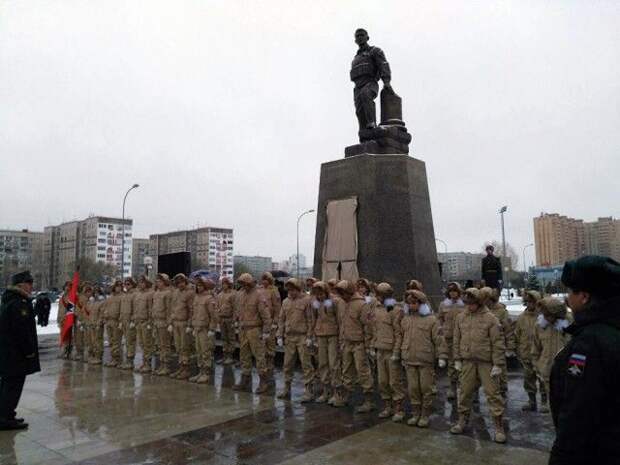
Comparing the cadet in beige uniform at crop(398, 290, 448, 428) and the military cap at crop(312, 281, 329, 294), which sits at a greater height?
the military cap at crop(312, 281, 329, 294)

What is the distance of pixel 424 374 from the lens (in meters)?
6.24

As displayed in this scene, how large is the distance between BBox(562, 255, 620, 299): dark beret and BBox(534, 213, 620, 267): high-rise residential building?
80057 millimetres

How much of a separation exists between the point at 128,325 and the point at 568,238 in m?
81.9

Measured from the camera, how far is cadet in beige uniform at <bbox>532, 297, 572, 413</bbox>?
20.3ft

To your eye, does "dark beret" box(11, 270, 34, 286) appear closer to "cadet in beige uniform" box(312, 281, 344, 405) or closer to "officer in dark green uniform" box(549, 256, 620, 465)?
"cadet in beige uniform" box(312, 281, 344, 405)

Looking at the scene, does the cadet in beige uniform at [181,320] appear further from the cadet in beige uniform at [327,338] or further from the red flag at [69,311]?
the red flag at [69,311]

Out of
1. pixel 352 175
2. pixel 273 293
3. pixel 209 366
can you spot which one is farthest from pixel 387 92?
pixel 209 366

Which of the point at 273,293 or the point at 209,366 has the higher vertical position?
the point at 273,293

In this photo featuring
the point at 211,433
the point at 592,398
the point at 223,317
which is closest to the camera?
the point at 592,398

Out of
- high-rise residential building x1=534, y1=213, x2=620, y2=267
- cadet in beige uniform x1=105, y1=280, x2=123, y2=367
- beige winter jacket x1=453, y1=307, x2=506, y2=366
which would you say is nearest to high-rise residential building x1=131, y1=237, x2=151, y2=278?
high-rise residential building x1=534, y1=213, x2=620, y2=267

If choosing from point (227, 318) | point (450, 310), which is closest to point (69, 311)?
point (227, 318)

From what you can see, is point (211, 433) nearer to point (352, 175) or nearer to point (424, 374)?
point (424, 374)

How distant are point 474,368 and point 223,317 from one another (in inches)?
261

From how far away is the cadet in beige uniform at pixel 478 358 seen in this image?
5.75 m
